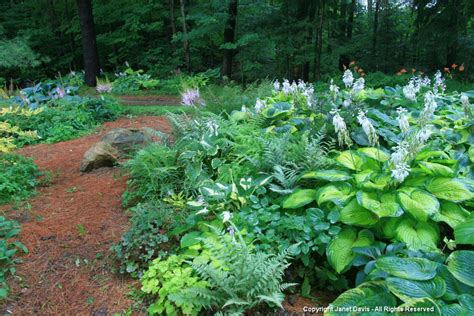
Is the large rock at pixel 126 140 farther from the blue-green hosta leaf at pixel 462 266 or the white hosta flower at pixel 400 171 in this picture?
the blue-green hosta leaf at pixel 462 266

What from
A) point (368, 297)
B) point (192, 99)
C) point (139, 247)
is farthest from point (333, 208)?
point (192, 99)

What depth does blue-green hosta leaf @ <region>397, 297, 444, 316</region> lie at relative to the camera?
1667 millimetres

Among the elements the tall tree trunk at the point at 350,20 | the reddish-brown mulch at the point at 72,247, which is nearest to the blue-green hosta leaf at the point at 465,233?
the reddish-brown mulch at the point at 72,247

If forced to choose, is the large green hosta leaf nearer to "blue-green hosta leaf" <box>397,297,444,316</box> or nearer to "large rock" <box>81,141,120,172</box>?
"blue-green hosta leaf" <box>397,297,444,316</box>

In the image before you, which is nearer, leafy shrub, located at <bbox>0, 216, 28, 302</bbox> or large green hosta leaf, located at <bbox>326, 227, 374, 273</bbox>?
large green hosta leaf, located at <bbox>326, 227, 374, 273</bbox>

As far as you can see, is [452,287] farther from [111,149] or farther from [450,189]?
[111,149]

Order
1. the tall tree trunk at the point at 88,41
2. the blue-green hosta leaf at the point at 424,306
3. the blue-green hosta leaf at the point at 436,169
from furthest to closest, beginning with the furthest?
1. the tall tree trunk at the point at 88,41
2. the blue-green hosta leaf at the point at 436,169
3. the blue-green hosta leaf at the point at 424,306

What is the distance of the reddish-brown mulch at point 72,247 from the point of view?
2.43 meters

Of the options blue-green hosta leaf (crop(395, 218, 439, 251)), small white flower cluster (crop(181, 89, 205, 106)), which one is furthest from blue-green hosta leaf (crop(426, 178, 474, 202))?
small white flower cluster (crop(181, 89, 205, 106))

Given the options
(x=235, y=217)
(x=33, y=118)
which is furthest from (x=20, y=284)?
(x=33, y=118)

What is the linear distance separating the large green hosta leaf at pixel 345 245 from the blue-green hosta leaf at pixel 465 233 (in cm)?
49

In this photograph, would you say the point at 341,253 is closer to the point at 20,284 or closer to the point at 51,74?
the point at 20,284

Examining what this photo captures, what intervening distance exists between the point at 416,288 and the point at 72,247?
2468 mm

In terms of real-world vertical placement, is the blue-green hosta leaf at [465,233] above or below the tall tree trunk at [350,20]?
below
